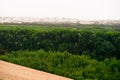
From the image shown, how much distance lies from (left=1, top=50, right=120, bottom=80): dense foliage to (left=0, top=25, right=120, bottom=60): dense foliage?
8.06 feet

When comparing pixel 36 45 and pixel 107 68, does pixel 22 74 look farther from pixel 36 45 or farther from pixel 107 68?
pixel 36 45

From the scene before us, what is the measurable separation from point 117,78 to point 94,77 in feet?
2.87

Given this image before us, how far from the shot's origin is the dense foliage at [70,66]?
21.6ft

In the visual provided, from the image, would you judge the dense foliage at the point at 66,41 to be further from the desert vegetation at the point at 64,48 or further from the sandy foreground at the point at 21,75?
the sandy foreground at the point at 21,75

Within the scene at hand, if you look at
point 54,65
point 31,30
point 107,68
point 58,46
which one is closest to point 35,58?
point 54,65

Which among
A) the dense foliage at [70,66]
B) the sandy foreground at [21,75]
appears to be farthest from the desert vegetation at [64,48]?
the sandy foreground at [21,75]

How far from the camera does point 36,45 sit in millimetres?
11586

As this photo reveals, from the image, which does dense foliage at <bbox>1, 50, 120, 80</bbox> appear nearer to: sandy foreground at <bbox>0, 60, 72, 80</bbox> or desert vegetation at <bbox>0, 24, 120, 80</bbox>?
desert vegetation at <bbox>0, 24, 120, 80</bbox>

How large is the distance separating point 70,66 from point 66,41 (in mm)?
4207

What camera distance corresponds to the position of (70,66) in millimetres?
7371

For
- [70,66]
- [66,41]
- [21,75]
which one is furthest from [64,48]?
[21,75]

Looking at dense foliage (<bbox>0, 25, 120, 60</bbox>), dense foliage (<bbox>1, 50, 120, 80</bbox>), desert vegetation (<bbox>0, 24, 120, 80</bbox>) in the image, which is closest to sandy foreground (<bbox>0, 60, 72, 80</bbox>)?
dense foliage (<bbox>1, 50, 120, 80</bbox>)

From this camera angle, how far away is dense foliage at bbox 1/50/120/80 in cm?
660

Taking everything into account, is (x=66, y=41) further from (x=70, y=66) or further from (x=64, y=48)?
(x=70, y=66)
